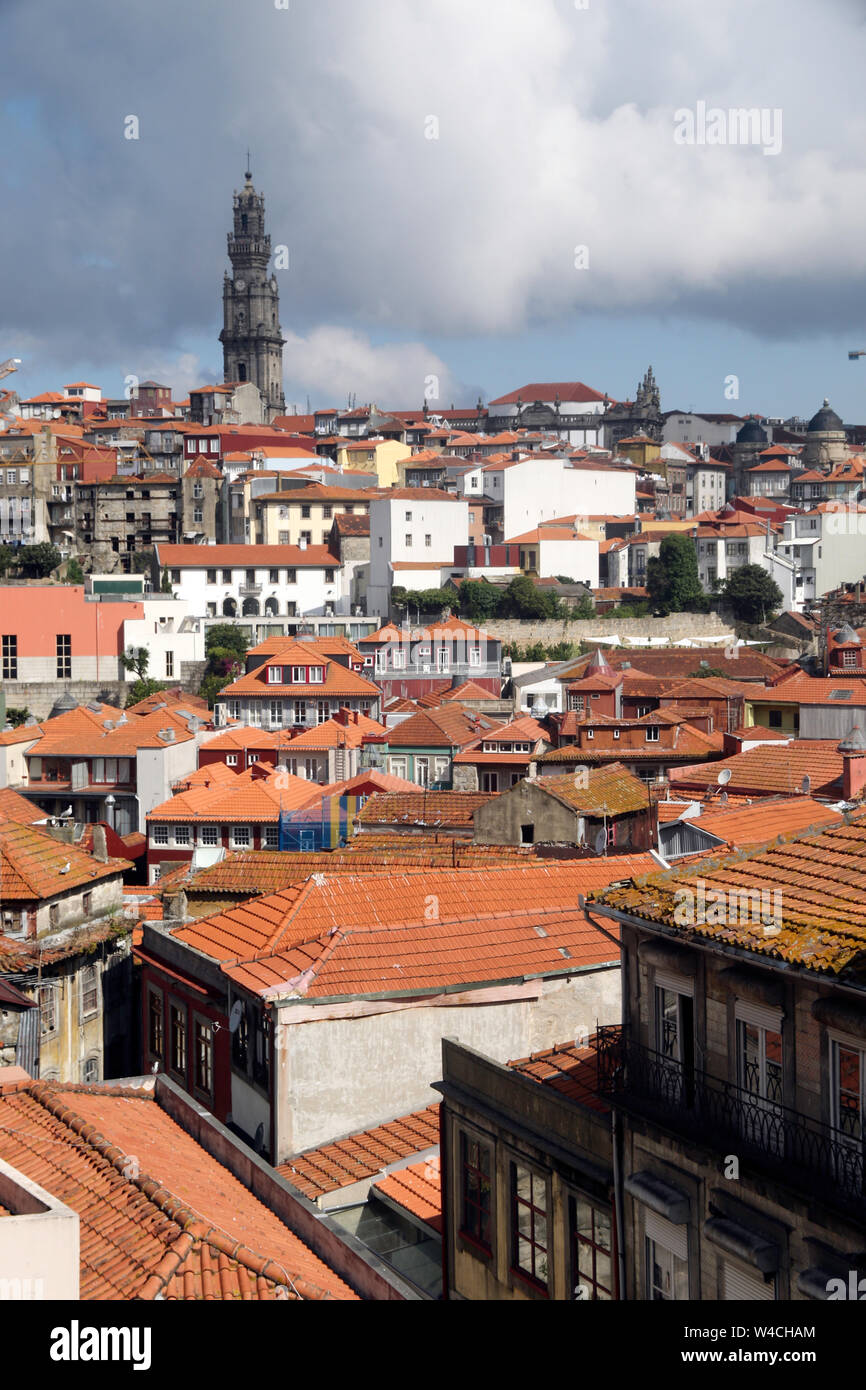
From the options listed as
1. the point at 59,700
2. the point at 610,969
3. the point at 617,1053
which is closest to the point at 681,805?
the point at 610,969

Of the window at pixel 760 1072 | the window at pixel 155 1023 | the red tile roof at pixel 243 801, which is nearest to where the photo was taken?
the window at pixel 760 1072

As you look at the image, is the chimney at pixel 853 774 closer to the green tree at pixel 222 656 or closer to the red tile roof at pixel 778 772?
the red tile roof at pixel 778 772

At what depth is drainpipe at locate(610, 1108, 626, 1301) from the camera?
9.80 meters

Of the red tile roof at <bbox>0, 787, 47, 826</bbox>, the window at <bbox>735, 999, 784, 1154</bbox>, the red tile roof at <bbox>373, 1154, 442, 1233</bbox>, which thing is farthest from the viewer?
the red tile roof at <bbox>0, 787, 47, 826</bbox>

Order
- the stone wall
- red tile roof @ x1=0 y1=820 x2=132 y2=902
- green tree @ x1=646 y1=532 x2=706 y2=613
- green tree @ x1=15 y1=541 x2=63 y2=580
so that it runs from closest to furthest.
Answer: red tile roof @ x1=0 y1=820 x2=132 y2=902 < the stone wall < green tree @ x1=646 y1=532 x2=706 y2=613 < green tree @ x1=15 y1=541 x2=63 y2=580

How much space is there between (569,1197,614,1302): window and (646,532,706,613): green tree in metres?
73.9

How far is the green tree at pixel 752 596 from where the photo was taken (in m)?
83.4

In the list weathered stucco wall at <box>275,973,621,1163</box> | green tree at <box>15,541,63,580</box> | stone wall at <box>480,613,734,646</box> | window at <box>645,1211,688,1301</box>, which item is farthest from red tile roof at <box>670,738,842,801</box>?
green tree at <box>15,541,63,580</box>

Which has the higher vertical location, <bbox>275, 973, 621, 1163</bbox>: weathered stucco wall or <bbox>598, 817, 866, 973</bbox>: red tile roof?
<bbox>598, 817, 866, 973</bbox>: red tile roof

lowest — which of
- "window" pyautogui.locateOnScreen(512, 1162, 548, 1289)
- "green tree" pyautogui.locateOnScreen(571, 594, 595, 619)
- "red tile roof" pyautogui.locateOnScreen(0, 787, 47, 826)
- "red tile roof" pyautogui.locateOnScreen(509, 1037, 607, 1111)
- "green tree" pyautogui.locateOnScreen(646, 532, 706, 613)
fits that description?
"red tile roof" pyautogui.locateOnScreen(0, 787, 47, 826)

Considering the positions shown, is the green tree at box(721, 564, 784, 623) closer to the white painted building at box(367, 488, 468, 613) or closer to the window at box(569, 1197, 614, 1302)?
the white painted building at box(367, 488, 468, 613)

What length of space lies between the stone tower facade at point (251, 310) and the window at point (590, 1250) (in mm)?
138812

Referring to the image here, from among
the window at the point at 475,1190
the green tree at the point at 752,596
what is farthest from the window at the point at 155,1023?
the green tree at the point at 752,596
